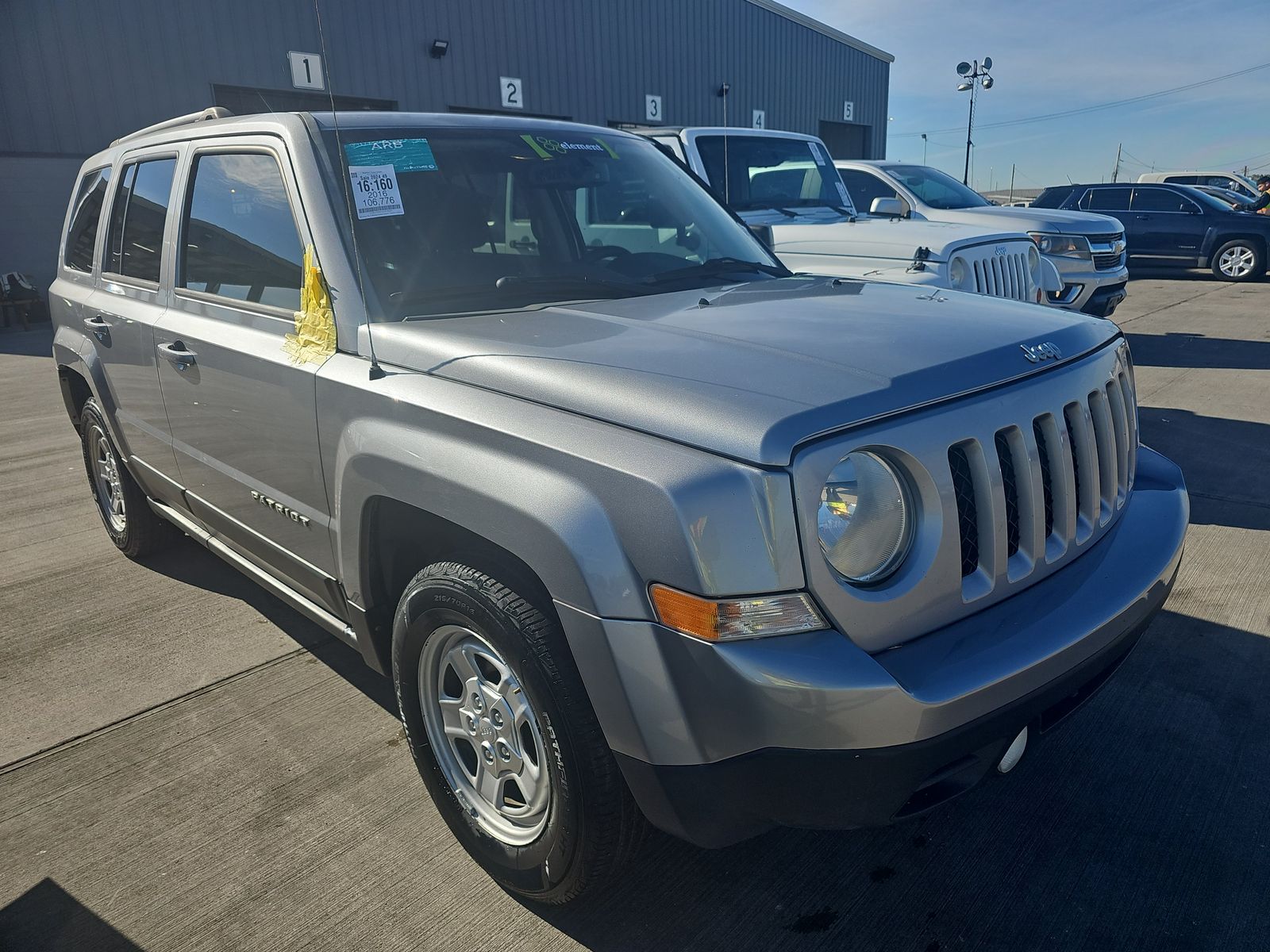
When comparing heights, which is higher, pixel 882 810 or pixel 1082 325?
pixel 1082 325

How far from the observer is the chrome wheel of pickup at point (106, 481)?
14.5 feet

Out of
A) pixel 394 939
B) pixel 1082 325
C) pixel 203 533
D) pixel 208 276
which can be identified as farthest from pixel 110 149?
pixel 1082 325

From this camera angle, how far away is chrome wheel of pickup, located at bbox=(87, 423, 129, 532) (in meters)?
4.41

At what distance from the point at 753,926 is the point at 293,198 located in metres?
2.30

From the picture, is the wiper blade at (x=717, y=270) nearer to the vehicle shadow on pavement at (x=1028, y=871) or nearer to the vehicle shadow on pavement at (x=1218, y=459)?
the vehicle shadow on pavement at (x=1028, y=871)

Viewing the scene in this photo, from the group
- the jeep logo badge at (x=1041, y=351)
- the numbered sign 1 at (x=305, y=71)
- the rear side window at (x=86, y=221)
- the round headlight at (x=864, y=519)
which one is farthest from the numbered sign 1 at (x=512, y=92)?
the round headlight at (x=864, y=519)

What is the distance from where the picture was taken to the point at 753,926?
2146 mm

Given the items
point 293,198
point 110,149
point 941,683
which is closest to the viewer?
point 941,683

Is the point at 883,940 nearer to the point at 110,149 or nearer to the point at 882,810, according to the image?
the point at 882,810

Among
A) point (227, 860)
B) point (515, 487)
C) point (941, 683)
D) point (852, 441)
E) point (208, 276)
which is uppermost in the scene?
point (208, 276)

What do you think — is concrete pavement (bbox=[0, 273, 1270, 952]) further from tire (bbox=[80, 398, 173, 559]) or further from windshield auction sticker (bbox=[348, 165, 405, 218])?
windshield auction sticker (bbox=[348, 165, 405, 218])

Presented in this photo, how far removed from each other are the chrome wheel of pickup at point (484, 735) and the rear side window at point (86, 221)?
313 centimetres

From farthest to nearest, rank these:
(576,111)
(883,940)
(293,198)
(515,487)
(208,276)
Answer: (576,111) < (208,276) < (293,198) < (883,940) < (515,487)

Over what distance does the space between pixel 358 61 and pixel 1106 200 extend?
13.7 m
